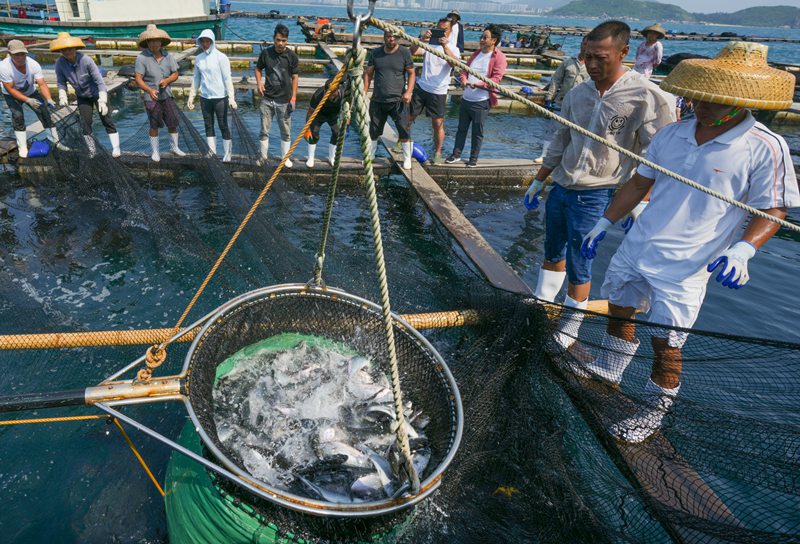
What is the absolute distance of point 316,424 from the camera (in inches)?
107

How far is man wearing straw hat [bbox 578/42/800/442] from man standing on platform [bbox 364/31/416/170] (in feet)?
15.6

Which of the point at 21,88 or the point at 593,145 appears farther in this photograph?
the point at 21,88

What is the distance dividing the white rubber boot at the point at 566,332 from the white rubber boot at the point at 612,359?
194 millimetres

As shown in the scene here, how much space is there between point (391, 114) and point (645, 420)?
6.22m

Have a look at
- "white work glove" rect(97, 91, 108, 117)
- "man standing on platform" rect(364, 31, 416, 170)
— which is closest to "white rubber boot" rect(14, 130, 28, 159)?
"white work glove" rect(97, 91, 108, 117)

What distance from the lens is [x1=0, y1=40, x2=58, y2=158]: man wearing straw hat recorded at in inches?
275

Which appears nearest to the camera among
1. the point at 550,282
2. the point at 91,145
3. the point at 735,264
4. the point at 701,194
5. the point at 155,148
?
the point at 735,264

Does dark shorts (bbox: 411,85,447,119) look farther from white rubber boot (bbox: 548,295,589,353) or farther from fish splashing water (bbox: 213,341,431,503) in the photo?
fish splashing water (bbox: 213,341,431,503)

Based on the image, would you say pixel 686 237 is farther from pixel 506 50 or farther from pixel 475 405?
pixel 506 50

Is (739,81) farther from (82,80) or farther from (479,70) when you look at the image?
(82,80)

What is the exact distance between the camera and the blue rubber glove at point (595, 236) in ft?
11.2

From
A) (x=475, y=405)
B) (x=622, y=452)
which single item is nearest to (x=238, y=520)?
(x=475, y=405)

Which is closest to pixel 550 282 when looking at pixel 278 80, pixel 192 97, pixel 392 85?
pixel 392 85

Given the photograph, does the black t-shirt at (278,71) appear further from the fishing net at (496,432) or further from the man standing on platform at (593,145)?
the man standing on platform at (593,145)
